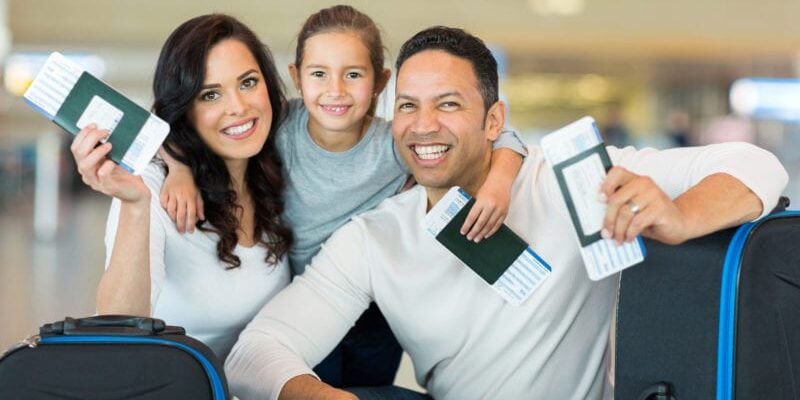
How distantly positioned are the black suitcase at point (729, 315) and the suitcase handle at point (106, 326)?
890 mm

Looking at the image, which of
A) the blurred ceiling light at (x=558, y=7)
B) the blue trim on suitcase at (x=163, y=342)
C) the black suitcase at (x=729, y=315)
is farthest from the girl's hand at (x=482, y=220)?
the blurred ceiling light at (x=558, y=7)

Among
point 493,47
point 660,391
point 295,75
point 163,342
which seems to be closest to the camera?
point 163,342

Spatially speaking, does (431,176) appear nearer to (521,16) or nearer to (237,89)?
(237,89)

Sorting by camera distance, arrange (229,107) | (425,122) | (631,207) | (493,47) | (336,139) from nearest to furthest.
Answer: (631,207), (425,122), (229,107), (336,139), (493,47)

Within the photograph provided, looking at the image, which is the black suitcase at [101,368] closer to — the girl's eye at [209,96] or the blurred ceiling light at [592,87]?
the girl's eye at [209,96]

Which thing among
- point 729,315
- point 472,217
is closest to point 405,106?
point 472,217

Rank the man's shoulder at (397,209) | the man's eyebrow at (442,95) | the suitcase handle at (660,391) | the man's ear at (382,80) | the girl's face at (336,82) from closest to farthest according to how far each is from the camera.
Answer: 1. the suitcase handle at (660,391)
2. the man's eyebrow at (442,95)
3. the man's shoulder at (397,209)
4. the girl's face at (336,82)
5. the man's ear at (382,80)

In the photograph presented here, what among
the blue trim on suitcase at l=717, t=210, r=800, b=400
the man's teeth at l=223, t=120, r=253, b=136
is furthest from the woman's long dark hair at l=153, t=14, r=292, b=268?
the blue trim on suitcase at l=717, t=210, r=800, b=400

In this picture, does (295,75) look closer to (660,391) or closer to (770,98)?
(660,391)

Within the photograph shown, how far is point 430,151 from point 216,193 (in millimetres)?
599

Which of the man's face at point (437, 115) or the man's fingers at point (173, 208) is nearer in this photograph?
the man's face at point (437, 115)

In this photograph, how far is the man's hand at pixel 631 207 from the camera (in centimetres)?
164

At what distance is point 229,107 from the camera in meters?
2.47

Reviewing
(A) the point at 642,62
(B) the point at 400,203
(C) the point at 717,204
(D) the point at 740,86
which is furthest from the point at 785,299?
(D) the point at 740,86
